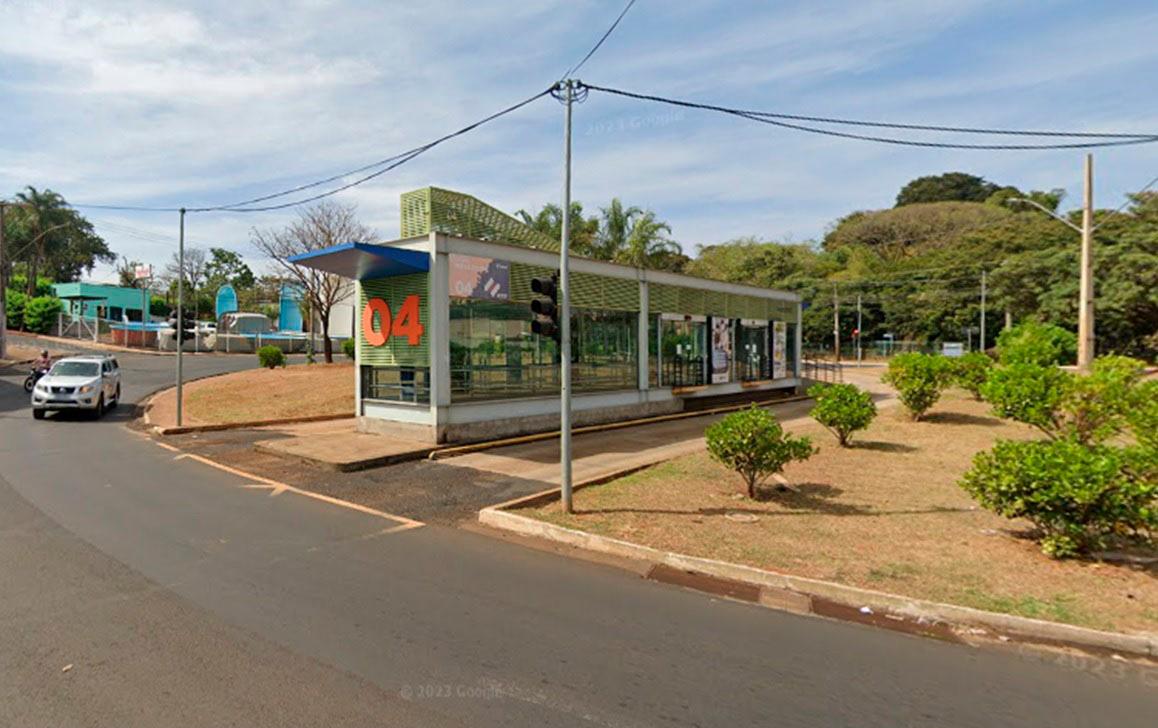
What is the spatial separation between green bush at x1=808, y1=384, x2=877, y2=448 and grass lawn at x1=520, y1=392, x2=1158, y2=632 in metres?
0.63

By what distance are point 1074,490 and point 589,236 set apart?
2822 cm

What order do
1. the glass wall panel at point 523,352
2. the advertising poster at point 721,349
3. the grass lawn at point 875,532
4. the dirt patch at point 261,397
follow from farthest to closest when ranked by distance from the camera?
the advertising poster at point 721,349, the dirt patch at point 261,397, the glass wall panel at point 523,352, the grass lawn at point 875,532

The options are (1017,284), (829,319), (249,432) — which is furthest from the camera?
(829,319)

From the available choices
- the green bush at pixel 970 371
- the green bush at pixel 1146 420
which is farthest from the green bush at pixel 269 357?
the green bush at pixel 1146 420

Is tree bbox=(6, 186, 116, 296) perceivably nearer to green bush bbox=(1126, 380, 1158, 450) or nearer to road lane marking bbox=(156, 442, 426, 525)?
road lane marking bbox=(156, 442, 426, 525)

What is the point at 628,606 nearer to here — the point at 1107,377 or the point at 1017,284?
the point at 1107,377

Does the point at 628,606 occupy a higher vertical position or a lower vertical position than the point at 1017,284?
lower

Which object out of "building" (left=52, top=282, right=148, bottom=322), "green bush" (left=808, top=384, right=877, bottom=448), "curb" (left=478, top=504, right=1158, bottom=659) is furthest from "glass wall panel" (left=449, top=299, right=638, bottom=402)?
"building" (left=52, top=282, right=148, bottom=322)

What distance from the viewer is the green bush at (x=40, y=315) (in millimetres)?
44500

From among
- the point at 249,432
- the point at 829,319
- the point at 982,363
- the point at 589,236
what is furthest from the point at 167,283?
the point at 982,363

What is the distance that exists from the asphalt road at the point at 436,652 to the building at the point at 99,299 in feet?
180

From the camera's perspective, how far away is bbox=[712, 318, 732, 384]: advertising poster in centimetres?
2158

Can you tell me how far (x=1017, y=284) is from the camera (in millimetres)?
43250

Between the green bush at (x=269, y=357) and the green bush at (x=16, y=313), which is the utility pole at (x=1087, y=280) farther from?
the green bush at (x=16, y=313)
